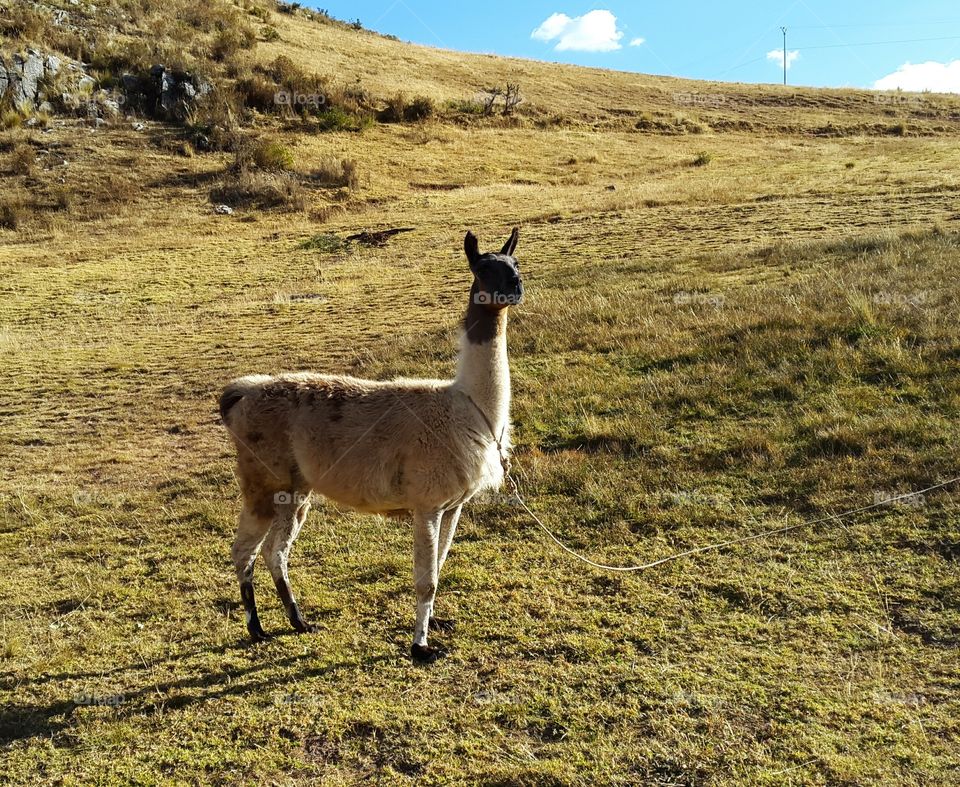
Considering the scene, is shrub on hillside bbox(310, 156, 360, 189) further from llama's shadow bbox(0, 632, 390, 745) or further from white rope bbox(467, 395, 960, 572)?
llama's shadow bbox(0, 632, 390, 745)

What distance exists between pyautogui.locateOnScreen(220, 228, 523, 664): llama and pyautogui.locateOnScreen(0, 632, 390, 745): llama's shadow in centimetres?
39

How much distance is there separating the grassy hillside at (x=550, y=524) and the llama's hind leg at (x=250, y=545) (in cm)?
19

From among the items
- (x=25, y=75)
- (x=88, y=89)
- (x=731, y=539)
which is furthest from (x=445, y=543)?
(x=88, y=89)

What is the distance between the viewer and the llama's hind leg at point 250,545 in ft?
18.3

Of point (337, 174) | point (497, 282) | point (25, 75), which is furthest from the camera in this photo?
point (25, 75)

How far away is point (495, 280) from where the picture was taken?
16.5 ft

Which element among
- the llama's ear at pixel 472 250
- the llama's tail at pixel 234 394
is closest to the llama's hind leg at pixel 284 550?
the llama's tail at pixel 234 394

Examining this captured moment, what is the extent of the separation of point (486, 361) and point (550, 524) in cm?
242

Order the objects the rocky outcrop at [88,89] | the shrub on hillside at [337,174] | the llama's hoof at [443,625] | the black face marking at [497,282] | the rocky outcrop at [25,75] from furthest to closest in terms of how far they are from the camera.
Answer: the rocky outcrop at [88,89], the rocky outcrop at [25,75], the shrub on hillside at [337,174], the llama's hoof at [443,625], the black face marking at [497,282]

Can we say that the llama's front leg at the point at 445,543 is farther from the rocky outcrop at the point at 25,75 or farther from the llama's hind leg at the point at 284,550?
the rocky outcrop at the point at 25,75

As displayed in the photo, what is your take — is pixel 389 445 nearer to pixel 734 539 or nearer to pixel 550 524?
pixel 550 524

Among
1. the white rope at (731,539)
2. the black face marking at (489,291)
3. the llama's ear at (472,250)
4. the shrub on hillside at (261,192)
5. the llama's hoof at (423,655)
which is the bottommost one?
the llama's hoof at (423,655)

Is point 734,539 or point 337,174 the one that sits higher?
point 337,174

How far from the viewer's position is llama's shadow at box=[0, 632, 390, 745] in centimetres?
477
